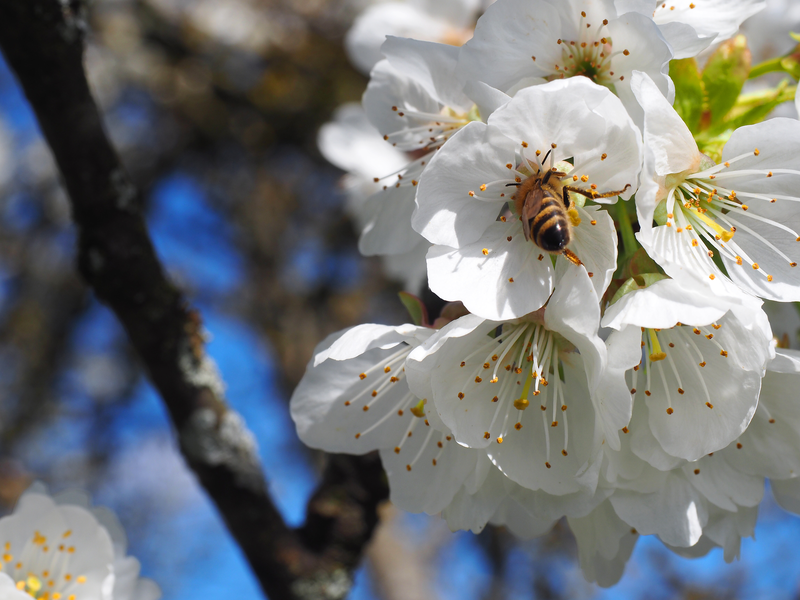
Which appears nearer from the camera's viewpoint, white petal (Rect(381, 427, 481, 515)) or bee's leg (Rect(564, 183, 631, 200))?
bee's leg (Rect(564, 183, 631, 200))

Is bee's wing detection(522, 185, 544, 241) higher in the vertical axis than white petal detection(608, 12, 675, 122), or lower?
lower

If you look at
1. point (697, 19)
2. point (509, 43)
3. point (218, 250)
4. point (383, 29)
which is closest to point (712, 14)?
A: point (697, 19)

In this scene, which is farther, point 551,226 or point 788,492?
point 788,492

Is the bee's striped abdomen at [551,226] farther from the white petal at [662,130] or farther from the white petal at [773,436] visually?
the white petal at [773,436]

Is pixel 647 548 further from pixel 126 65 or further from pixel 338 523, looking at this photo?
pixel 126 65

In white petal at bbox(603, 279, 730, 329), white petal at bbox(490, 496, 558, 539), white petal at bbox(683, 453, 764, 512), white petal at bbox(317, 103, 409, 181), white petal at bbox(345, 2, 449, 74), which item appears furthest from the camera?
white petal at bbox(317, 103, 409, 181)

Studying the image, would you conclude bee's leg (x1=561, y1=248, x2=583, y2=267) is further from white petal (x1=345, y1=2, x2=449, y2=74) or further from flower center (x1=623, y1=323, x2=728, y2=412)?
white petal (x1=345, y1=2, x2=449, y2=74)

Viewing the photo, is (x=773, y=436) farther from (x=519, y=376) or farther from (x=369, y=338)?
(x=369, y=338)

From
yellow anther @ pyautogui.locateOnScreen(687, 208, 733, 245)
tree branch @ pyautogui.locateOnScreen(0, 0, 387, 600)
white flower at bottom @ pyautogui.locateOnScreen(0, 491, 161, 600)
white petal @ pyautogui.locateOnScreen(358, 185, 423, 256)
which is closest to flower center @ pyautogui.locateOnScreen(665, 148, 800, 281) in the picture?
yellow anther @ pyautogui.locateOnScreen(687, 208, 733, 245)
